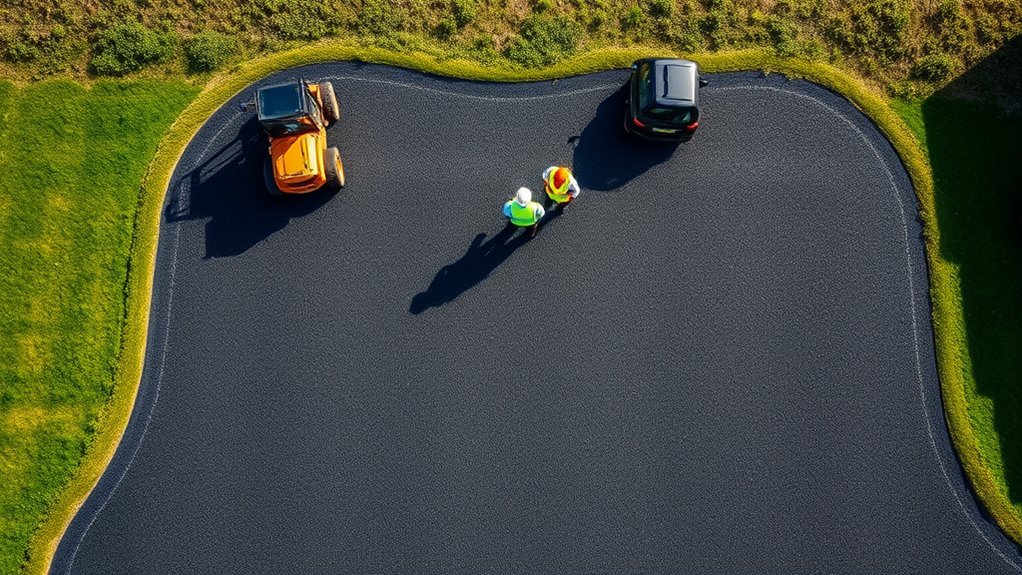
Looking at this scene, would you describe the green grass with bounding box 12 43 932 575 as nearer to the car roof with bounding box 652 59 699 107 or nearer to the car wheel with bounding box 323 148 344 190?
the car roof with bounding box 652 59 699 107

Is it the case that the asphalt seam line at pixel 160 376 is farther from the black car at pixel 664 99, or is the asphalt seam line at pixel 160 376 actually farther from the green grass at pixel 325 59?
the black car at pixel 664 99

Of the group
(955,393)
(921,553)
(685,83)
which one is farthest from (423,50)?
(921,553)

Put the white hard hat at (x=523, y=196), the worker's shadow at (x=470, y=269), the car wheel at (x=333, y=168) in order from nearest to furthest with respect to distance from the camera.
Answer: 1. the white hard hat at (x=523, y=196)
2. the car wheel at (x=333, y=168)
3. the worker's shadow at (x=470, y=269)

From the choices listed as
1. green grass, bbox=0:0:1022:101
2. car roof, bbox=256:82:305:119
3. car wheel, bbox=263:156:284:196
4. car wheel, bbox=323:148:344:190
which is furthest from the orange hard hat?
car wheel, bbox=263:156:284:196

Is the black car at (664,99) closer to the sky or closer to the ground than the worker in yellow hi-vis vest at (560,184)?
closer to the sky

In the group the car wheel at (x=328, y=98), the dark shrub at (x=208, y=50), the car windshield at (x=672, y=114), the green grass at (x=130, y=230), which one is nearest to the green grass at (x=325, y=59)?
the green grass at (x=130, y=230)

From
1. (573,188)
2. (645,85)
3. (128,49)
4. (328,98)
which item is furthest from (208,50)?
(645,85)

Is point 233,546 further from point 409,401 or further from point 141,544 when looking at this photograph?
point 409,401
